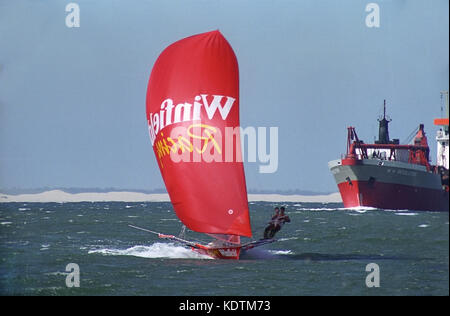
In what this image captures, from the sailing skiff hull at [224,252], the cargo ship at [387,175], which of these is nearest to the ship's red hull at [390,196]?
the cargo ship at [387,175]

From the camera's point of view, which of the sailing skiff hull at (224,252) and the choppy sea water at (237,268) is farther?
the sailing skiff hull at (224,252)

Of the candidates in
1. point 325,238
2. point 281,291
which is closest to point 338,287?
point 281,291

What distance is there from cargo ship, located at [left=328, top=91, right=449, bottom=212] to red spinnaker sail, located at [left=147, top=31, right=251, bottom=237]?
2336 cm

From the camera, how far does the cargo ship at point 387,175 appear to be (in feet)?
155

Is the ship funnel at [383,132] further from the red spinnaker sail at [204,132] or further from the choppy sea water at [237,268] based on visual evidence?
the red spinnaker sail at [204,132]

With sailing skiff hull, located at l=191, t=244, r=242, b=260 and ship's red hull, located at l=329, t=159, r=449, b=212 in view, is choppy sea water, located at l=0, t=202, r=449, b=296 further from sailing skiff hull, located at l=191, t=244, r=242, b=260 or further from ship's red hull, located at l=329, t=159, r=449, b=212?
ship's red hull, located at l=329, t=159, r=449, b=212

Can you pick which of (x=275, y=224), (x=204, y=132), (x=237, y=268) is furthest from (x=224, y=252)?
(x=204, y=132)

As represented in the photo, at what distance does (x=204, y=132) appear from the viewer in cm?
2278

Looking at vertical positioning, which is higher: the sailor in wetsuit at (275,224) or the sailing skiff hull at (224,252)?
the sailor in wetsuit at (275,224)

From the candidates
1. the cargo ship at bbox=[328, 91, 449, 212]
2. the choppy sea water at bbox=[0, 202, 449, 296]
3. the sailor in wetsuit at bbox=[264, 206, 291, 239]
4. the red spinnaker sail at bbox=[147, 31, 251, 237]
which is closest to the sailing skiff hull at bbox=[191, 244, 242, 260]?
the choppy sea water at bbox=[0, 202, 449, 296]

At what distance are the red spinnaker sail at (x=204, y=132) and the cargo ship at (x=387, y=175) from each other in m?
23.4

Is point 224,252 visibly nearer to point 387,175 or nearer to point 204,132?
point 204,132

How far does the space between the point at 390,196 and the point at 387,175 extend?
1938 millimetres
